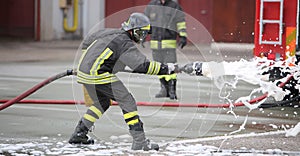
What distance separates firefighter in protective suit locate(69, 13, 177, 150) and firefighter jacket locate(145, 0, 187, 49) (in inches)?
143

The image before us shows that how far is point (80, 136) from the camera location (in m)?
7.24

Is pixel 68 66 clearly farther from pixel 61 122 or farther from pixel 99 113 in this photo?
pixel 99 113

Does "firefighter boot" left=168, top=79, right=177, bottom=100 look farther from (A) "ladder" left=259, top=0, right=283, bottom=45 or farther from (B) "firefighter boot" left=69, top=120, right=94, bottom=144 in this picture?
(B) "firefighter boot" left=69, top=120, right=94, bottom=144

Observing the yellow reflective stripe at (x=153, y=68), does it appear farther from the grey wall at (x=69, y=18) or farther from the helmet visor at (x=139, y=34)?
the grey wall at (x=69, y=18)

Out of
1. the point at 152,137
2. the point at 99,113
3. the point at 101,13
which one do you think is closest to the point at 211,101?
the point at 152,137

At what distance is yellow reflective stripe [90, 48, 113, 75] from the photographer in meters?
6.94

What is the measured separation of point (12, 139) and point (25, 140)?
0.16 meters

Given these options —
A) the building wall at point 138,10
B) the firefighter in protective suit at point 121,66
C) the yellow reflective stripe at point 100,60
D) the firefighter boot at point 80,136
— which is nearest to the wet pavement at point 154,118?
the firefighter boot at point 80,136

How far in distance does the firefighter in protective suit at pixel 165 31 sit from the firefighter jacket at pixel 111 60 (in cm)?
364

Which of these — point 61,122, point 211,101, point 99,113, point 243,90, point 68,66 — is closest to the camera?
point 99,113

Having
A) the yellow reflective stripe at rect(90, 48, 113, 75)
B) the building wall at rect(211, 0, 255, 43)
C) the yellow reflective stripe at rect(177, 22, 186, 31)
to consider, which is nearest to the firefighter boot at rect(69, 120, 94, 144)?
the yellow reflective stripe at rect(90, 48, 113, 75)

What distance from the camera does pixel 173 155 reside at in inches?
268

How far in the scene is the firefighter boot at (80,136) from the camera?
285 inches

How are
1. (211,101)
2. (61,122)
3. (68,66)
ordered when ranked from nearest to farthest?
(61,122)
(211,101)
(68,66)
